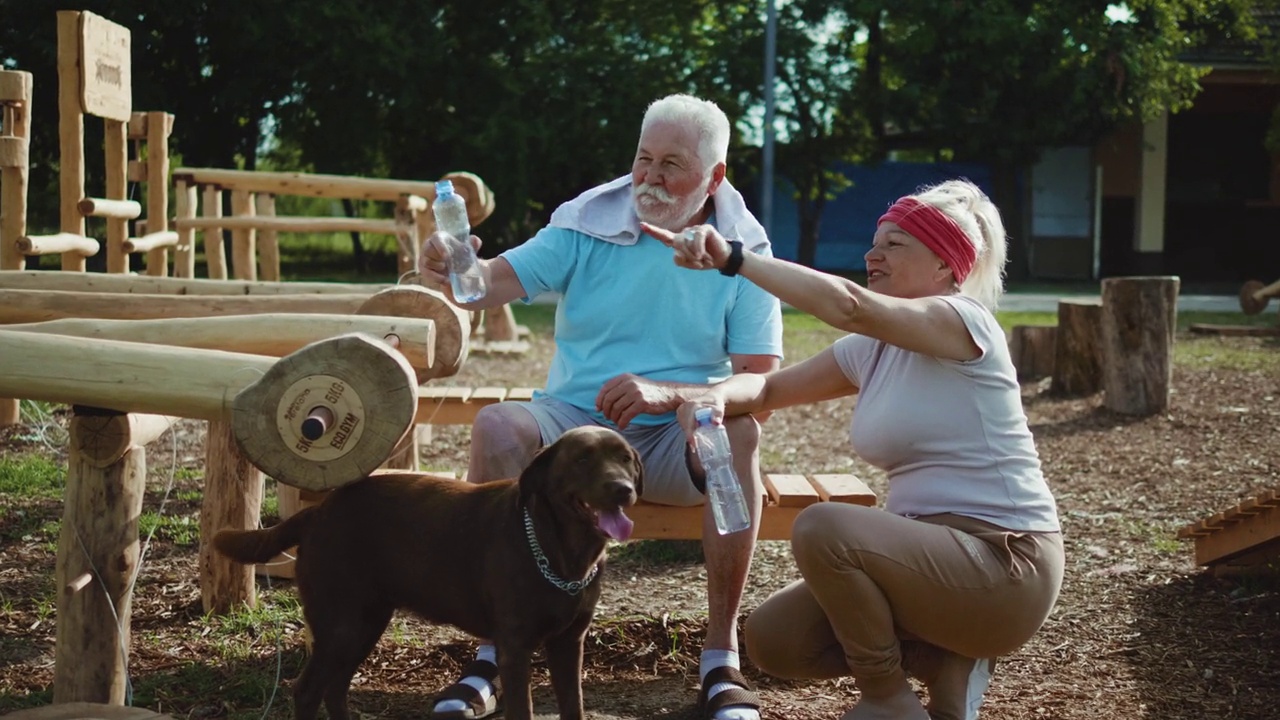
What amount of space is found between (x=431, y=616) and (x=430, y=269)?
1.15 meters

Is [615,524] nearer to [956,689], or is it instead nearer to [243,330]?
[956,689]

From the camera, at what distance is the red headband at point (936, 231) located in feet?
12.1

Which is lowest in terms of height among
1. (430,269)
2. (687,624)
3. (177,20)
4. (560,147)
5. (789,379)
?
(687,624)

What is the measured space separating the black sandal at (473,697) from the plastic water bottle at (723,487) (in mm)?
831

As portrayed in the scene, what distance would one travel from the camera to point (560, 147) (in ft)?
78.6

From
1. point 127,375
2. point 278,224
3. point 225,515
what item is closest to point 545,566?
point 127,375

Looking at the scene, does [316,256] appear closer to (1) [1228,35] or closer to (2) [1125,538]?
(1) [1228,35]

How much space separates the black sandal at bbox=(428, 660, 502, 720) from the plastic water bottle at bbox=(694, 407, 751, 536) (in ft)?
2.72

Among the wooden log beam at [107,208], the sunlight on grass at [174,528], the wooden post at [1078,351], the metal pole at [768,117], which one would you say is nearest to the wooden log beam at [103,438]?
the sunlight on grass at [174,528]

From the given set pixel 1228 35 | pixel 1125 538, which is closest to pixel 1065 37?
pixel 1228 35

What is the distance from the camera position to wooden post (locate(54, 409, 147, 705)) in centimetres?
356

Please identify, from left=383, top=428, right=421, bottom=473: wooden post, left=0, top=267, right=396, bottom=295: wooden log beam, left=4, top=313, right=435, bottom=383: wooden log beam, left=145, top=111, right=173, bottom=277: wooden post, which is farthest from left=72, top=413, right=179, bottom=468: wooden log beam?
left=145, top=111, right=173, bottom=277: wooden post

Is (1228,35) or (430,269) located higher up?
(1228,35)

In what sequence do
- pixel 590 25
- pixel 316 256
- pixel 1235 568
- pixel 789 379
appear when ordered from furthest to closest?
pixel 316 256
pixel 590 25
pixel 1235 568
pixel 789 379
